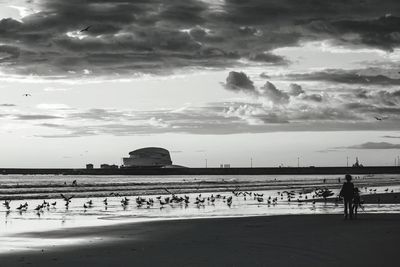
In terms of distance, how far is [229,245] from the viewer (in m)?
19.4

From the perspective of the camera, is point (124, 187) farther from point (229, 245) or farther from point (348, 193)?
point (229, 245)

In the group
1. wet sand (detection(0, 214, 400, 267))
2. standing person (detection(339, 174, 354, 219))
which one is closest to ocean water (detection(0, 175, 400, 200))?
wet sand (detection(0, 214, 400, 267))

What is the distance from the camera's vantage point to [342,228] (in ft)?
79.5

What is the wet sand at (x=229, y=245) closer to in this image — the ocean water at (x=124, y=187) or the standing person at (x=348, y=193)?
the standing person at (x=348, y=193)

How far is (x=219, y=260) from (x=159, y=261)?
1539mm

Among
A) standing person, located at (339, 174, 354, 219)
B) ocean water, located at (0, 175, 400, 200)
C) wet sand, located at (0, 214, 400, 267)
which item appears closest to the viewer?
wet sand, located at (0, 214, 400, 267)

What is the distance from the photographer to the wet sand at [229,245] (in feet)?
52.9

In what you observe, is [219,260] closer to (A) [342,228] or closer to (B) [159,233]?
(B) [159,233]

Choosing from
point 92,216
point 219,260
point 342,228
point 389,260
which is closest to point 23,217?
point 92,216

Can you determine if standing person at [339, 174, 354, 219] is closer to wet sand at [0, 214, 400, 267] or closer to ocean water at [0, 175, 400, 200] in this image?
wet sand at [0, 214, 400, 267]

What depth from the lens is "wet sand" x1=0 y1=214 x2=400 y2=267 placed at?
16125 mm

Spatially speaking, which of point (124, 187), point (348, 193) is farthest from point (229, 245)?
point (124, 187)

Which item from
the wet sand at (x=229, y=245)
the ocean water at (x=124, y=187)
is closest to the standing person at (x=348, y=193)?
the wet sand at (x=229, y=245)

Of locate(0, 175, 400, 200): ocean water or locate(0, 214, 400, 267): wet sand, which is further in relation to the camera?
locate(0, 175, 400, 200): ocean water
